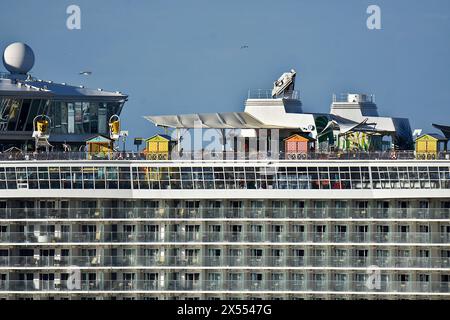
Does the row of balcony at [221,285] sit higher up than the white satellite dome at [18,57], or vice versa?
the white satellite dome at [18,57]

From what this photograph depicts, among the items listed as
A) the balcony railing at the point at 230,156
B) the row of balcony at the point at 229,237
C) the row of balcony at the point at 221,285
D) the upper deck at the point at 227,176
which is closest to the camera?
the row of balcony at the point at 221,285

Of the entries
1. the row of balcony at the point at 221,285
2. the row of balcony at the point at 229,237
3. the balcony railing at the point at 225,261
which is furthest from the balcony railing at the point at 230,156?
the row of balcony at the point at 221,285

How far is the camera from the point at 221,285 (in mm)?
125250

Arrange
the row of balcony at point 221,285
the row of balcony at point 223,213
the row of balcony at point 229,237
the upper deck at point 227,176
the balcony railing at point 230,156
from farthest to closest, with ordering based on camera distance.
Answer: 1. the balcony railing at point 230,156
2. the upper deck at point 227,176
3. the row of balcony at point 223,213
4. the row of balcony at point 229,237
5. the row of balcony at point 221,285

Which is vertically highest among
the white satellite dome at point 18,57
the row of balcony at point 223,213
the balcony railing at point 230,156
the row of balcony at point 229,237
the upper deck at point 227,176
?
the white satellite dome at point 18,57

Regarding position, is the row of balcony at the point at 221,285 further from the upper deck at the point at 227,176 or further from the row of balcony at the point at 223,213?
the upper deck at the point at 227,176

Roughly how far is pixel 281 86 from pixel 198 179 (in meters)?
15.2

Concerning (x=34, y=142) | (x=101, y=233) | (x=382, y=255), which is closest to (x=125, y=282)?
(x=101, y=233)

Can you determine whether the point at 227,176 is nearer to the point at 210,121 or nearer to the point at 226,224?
the point at 226,224

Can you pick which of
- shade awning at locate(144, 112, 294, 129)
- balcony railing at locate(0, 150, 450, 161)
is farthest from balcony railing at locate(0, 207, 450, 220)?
shade awning at locate(144, 112, 294, 129)

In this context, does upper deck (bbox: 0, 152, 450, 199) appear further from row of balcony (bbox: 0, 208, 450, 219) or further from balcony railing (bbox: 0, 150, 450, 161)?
row of balcony (bbox: 0, 208, 450, 219)

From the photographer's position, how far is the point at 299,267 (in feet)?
411

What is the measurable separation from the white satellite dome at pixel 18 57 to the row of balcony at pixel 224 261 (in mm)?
27625

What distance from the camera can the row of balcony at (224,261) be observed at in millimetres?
124688
